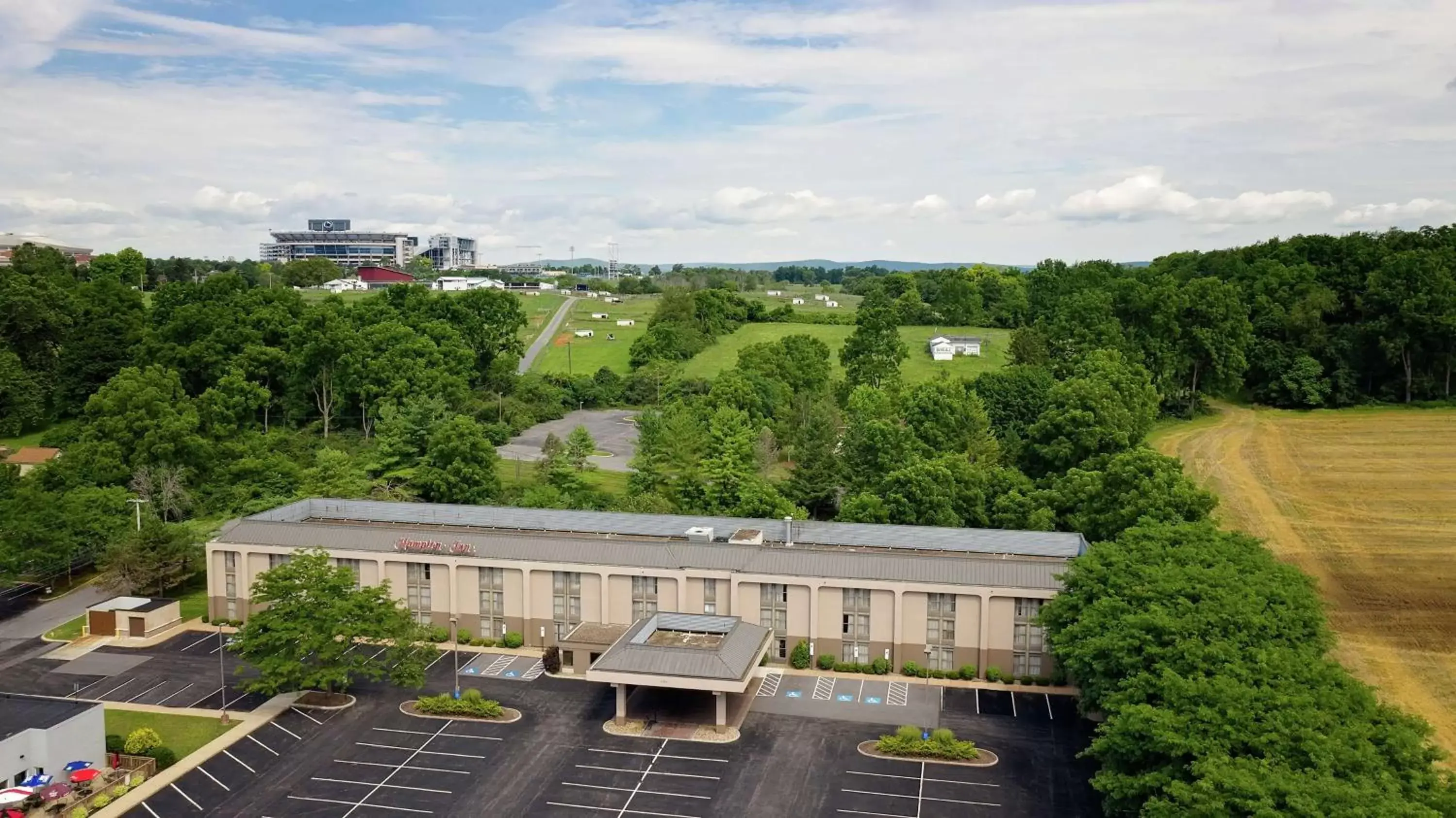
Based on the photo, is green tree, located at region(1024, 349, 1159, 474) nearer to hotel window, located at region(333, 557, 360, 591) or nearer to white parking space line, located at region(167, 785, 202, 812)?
hotel window, located at region(333, 557, 360, 591)

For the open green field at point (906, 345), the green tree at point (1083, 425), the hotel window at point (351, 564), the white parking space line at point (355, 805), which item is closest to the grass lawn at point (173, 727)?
the white parking space line at point (355, 805)

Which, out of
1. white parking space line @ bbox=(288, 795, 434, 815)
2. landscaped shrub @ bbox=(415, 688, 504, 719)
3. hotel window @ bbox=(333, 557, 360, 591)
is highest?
hotel window @ bbox=(333, 557, 360, 591)

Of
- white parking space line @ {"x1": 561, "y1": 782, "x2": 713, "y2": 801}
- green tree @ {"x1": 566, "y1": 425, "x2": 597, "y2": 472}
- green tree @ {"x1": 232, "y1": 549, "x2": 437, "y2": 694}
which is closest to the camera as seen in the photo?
white parking space line @ {"x1": 561, "y1": 782, "x2": 713, "y2": 801}

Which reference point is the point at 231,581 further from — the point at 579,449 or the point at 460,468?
the point at 579,449

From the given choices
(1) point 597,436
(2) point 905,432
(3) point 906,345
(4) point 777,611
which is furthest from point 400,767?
(3) point 906,345

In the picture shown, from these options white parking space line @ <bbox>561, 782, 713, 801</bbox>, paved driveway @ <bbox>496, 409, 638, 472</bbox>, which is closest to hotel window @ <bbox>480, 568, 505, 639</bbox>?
white parking space line @ <bbox>561, 782, 713, 801</bbox>

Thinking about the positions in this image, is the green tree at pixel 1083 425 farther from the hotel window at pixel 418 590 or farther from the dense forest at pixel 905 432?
the hotel window at pixel 418 590
